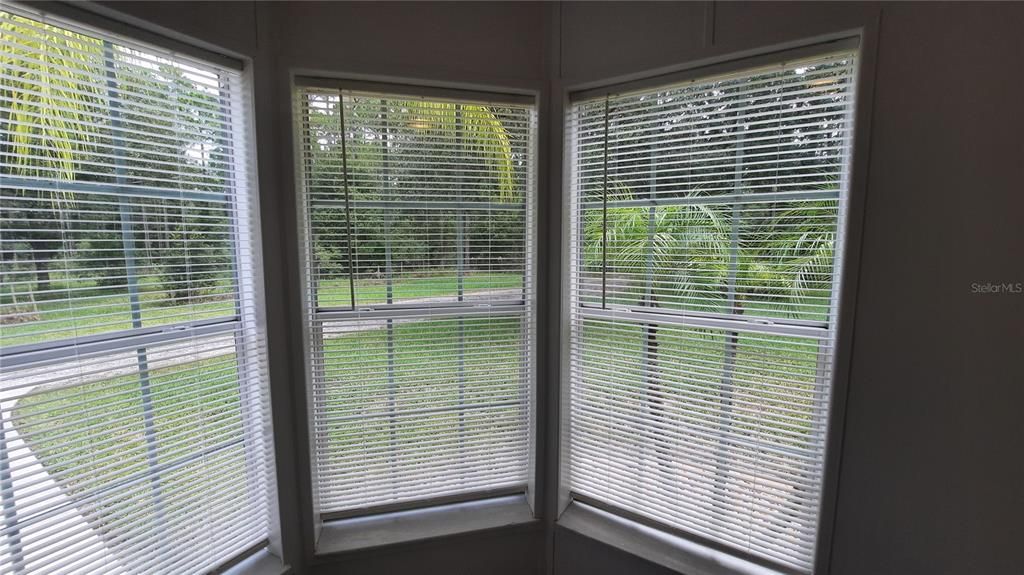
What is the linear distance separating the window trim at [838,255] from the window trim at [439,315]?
97 millimetres

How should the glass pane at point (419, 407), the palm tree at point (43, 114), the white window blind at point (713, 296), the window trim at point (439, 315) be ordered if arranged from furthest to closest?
the glass pane at point (419, 407) < the window trim at point (439, 315) < the white window blind at point (713, 296) < the palm tree at point (43, 114)

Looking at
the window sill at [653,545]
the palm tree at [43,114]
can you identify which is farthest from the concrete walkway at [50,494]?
the window sill at [653,545]

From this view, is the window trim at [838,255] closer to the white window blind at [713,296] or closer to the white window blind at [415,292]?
the white window blind at [713,296]

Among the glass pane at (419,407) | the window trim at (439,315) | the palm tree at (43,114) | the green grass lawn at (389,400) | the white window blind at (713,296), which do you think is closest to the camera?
the palm tree at (43,114)

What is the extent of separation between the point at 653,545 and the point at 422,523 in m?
0.91

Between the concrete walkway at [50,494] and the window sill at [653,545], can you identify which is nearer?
the concrete walkway at [50,494]

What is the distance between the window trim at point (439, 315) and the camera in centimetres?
132

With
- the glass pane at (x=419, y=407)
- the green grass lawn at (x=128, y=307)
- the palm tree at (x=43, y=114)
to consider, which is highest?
the palm tree at (x=43, y=114)

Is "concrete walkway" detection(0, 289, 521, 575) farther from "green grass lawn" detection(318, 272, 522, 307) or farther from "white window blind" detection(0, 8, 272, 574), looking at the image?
"green grass lawn" detection(318, 272, 522, 307)

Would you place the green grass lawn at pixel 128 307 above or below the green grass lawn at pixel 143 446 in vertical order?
above

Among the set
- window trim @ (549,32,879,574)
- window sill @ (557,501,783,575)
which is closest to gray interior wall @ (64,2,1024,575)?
window trim @ (549,32,879,574)

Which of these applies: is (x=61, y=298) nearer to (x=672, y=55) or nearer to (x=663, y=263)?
(x=663, y=263)

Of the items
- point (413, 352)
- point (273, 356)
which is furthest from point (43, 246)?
point (413, 352)

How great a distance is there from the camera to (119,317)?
3.44 feet
